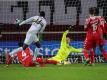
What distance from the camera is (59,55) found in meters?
19.2

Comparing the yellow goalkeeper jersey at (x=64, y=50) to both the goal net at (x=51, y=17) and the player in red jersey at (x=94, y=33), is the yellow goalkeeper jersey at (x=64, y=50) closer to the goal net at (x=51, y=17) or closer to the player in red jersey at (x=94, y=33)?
the goal net at (x=51, y=17)

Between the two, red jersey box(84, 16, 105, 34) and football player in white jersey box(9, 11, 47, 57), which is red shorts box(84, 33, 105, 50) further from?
football player in white jersey box(9, 11, 47, 57)

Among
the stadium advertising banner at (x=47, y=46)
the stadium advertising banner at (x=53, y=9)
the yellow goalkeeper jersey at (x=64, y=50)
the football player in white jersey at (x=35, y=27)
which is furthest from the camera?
the stadium advertising banner at (x=53, y=9)

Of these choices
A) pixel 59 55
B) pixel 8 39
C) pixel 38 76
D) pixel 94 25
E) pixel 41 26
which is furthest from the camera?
pixel 8 39

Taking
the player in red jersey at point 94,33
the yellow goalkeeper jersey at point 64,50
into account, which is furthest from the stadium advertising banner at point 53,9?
the player in red jersey at point 94,33

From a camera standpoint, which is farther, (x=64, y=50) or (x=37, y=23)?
(x=64, y=50)

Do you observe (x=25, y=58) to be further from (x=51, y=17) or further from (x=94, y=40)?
(x=51, y=17)

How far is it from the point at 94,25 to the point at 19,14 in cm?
661

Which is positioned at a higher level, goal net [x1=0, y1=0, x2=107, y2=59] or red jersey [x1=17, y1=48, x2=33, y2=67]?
goal net [x1=0, y1=0, x2=107, y2=59]

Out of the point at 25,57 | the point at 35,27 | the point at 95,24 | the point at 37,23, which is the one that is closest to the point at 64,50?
the point at 35,27

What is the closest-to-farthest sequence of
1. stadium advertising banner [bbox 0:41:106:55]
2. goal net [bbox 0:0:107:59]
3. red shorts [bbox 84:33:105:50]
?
red shorts [bbox 84:33:105:50], stadium advertising banner [bbox 0:41:106:55], goal net [bbox 0:0:107:59]

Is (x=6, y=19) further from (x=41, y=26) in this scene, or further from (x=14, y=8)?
(x=41, y=26)

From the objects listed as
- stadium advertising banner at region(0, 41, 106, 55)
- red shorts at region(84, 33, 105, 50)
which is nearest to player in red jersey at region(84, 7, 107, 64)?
red shorts at region(84, 33, 105, 50)

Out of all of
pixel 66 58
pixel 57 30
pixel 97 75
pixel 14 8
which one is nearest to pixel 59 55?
pixel 66 58
